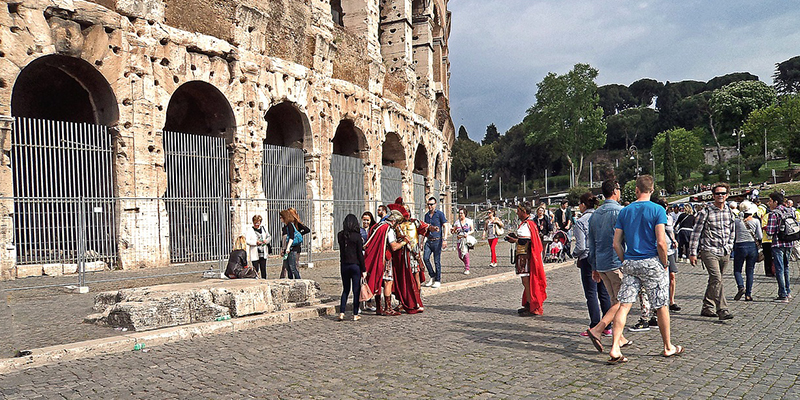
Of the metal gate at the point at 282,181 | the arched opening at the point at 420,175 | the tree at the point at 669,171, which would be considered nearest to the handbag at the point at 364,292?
the metal gate at the point at 282,181

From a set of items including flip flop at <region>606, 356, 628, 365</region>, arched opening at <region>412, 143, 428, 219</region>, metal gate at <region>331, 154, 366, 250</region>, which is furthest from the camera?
arched opening at <region>412, 143, 428, 219</region>

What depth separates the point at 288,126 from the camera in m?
20.0

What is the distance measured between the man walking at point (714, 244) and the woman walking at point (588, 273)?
4.71 feet

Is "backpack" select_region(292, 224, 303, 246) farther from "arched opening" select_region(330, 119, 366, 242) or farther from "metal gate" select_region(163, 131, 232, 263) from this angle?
"arched opening" select_region(330, 119, 366, 242)

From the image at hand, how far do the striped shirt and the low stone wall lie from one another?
220 inches

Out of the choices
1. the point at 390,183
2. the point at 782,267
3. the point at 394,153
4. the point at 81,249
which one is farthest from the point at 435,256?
the point at 394,153

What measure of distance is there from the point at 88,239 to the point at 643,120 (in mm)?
104658

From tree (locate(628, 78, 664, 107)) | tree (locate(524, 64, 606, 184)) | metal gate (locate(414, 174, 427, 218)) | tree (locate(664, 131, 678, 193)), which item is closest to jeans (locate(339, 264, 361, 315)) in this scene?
metal gate (locate(414, 174, 427, 218))

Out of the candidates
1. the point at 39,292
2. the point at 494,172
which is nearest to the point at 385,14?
the point at 39,292

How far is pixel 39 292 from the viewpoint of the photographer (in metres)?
10.3

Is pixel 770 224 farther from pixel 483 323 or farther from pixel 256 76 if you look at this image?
pixel 256 76

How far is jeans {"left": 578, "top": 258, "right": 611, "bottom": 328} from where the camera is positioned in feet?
21.9

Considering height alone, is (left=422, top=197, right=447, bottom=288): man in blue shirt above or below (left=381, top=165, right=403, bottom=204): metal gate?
below

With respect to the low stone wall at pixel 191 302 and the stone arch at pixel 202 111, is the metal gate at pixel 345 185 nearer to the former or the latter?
the stone arch at pixel 202 111
